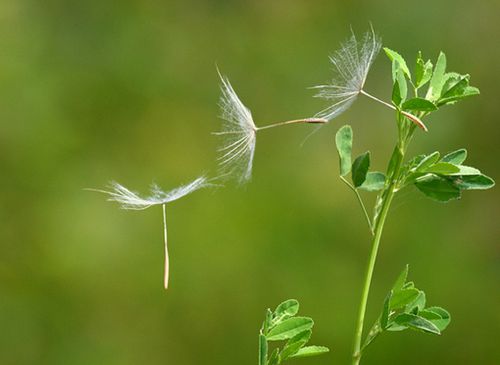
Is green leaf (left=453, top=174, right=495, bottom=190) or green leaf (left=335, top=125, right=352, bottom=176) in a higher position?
green leaf (left=335, top=125, right=352, bottom=176)

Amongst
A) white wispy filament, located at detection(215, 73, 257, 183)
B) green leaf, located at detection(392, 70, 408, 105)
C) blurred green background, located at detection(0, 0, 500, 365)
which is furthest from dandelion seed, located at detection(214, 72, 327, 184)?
blurred green background, located at detection(0, 0, 500, 365)

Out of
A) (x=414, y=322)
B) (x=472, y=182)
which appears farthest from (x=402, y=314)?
(x=472, y=182)

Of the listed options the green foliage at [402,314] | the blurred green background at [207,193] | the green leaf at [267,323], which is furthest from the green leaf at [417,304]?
the blurred green background at [207,193]

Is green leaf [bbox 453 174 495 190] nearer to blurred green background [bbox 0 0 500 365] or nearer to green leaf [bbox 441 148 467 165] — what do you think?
green leaf [bbox 441 148 467 165]

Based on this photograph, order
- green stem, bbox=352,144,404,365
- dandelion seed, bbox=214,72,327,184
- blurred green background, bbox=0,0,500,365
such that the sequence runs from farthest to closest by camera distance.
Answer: blurred green background, bbox=0,0,500,365
dandelion seed, bbox=214,72,327,184
green stem, bbox=352,144,404,365

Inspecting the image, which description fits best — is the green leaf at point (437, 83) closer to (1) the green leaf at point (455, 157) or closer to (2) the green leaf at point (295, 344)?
(1) the green leaf at point (455, 157)
